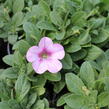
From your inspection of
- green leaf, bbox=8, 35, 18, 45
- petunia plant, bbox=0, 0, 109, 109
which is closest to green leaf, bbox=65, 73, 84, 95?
petunia plant, bbox=0, 0, 109, 109

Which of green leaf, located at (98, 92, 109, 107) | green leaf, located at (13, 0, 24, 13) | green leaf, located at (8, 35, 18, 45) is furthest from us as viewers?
green leaf, located at (13, 0, 24, 13)

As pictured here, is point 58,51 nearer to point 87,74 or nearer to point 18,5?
point 87,74

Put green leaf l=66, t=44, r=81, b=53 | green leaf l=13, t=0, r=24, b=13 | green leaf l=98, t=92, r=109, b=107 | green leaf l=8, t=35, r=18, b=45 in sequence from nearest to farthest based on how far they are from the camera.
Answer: green leaf l=98, t=92, r=109, b=107 → green leaf l=66, t=44, r=81, b=53 → green leaf l=8, t=35, r=18, b=45 → green leaf l=13, t=0, r=24, b=13

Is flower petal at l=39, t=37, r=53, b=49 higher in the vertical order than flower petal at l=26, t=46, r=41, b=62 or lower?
higher

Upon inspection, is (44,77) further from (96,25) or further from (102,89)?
(96,25)

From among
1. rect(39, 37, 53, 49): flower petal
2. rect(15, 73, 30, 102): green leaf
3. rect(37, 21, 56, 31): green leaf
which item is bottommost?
rect(15, 73, 30, 102): green leaf

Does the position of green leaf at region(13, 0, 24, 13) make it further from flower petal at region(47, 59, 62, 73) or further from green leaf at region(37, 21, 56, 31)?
flower petal at region(47, 59, 62, 73)
